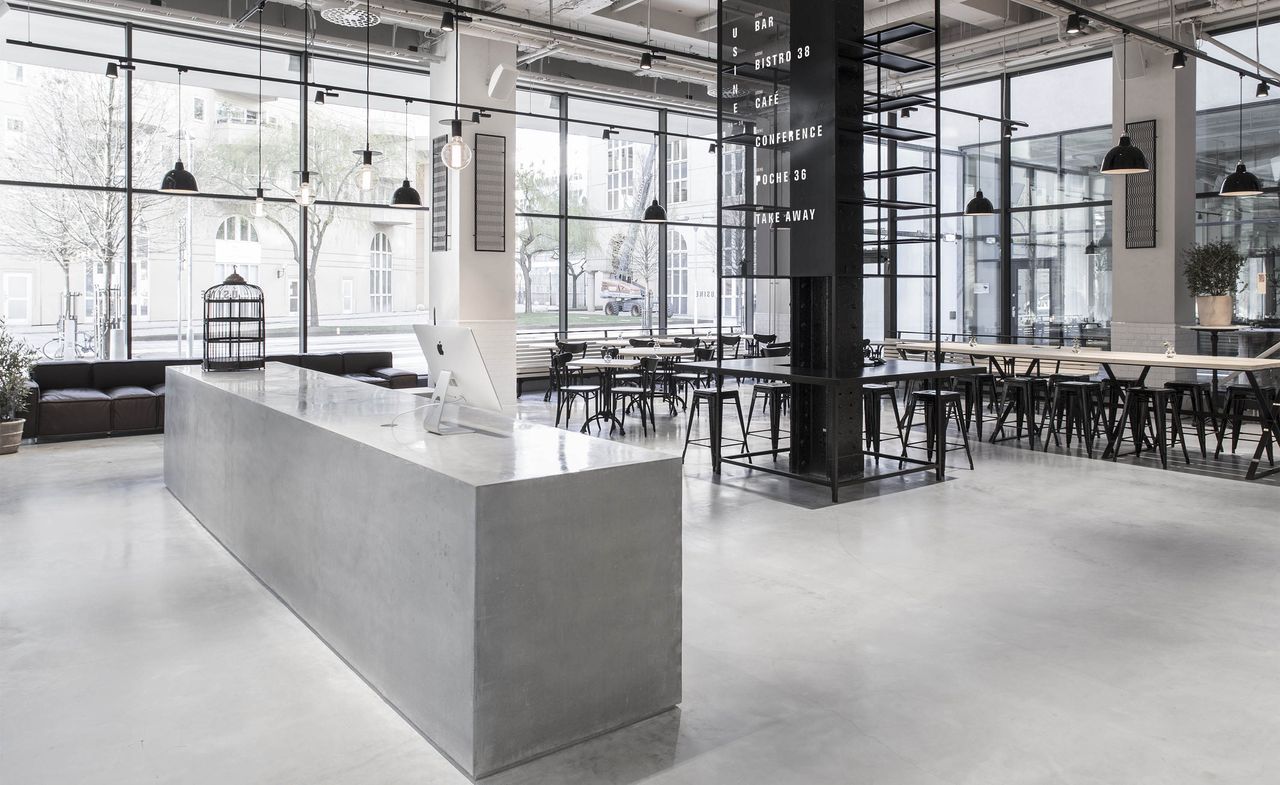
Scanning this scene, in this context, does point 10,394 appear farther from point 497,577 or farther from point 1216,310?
point 1216,310

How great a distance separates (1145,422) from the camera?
8.97 meters

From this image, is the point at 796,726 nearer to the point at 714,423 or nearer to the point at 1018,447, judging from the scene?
the point at 714,423

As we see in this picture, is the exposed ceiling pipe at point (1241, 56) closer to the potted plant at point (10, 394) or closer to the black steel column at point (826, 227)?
the black steel column at point (826, 227)

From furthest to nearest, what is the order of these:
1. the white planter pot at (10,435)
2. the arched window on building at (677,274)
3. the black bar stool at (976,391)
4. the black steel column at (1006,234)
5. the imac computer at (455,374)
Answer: the arched window on building at (677,274), the black steel column at (1006,234), the black bar stool at (976,391), the white planter pot at (10,435), the imac computer at (455,374)

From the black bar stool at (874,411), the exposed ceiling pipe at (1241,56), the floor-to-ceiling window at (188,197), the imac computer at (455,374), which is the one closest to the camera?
the imac computer at (455,374)

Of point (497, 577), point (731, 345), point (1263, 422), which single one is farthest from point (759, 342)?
point (497, 577)

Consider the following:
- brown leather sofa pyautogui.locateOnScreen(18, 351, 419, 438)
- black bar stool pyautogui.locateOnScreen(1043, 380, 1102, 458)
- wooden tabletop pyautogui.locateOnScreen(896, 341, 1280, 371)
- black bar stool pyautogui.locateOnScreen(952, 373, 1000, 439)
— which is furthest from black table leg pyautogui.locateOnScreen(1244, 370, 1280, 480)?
brown leather sofa pyautogui.locateOnScreen(18, 351, 419, 438)

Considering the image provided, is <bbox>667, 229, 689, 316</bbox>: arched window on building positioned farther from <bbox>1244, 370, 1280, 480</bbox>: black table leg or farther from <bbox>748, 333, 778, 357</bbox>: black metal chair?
<bbox>1244, 370, 1280, 480</bbox>: black table leg

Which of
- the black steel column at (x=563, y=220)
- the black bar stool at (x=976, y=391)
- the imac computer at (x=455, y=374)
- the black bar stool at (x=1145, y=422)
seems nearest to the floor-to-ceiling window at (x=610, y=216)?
the black steel column at (x=563, y=220)

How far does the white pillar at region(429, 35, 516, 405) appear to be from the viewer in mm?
11547

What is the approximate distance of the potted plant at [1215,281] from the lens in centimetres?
1031

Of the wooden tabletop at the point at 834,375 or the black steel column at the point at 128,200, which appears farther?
the black steel column at the point at 128,200

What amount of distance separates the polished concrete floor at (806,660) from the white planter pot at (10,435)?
279cm

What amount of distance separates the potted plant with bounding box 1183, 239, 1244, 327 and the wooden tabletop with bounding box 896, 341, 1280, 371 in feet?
4.87
